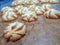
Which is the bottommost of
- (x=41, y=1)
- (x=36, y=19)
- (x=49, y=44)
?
(x=49, y=44)

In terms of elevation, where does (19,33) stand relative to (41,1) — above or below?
below

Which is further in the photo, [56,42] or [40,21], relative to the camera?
[40,21]

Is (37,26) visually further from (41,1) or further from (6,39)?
(41,1)

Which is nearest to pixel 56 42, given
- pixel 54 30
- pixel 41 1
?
pixel 54 30

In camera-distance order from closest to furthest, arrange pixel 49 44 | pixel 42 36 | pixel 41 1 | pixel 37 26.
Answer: pixel 49 44 → pixel 42 36 → pixel 37 26 → pixel 41 1

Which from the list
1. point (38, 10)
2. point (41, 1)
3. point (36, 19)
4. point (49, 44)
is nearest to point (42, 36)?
point (49, 44)

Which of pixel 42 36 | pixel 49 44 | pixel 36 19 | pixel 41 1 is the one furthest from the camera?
pixel 41 1

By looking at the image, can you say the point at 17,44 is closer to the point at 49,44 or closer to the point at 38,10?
the point at 49,44
